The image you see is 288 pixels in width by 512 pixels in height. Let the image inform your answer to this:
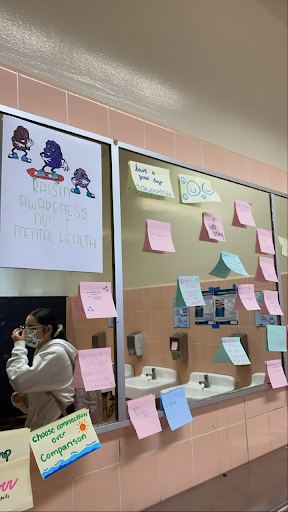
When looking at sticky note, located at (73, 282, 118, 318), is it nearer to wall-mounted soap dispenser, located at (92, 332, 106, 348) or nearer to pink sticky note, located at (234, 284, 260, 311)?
wall-mounted soap dispenser, located at (92, 332, 106, 348)

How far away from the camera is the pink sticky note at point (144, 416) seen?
3.88ft

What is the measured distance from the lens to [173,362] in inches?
83.0

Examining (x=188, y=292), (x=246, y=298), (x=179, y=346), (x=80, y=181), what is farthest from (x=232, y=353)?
(x=80, y=181)

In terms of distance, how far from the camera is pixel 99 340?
3.94 ft

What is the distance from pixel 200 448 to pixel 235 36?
179 centimetres

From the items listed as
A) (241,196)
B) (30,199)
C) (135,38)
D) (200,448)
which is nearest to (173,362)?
(200,448)

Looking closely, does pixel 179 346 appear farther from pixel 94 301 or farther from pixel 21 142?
pixel 21 142

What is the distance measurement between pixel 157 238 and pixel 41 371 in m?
0.59

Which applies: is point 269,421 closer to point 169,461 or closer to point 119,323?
point 169,461

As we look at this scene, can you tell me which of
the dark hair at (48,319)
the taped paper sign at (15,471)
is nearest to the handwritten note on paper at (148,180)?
the dark hair at (48,319)

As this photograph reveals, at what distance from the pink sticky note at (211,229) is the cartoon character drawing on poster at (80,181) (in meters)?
0.53

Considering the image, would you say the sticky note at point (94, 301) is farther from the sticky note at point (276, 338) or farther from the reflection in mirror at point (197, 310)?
the sticky note at point (276, 338)

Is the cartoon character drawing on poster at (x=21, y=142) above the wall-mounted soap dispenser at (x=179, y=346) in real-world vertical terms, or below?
above

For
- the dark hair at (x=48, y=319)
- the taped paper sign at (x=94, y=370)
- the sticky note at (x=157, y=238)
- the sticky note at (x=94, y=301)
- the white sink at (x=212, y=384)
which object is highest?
the sticky note at (x=157, y=238)
